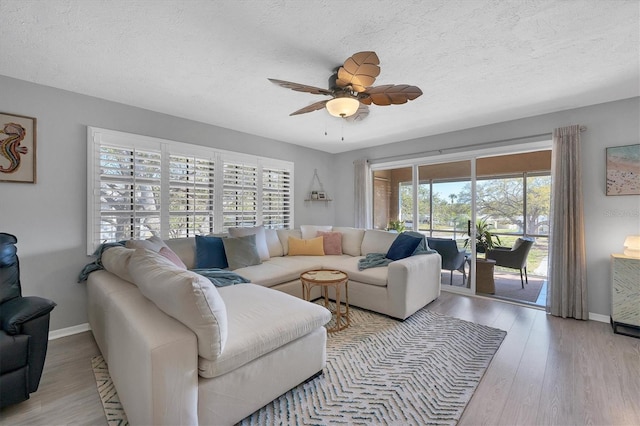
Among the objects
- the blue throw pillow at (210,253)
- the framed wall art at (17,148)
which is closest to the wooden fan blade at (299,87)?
the blue throw pillow at (210,253)

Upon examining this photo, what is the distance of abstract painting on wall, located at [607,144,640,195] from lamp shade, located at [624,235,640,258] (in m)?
0.50

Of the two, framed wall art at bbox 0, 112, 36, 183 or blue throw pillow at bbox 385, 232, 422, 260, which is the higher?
framed wall art at bbox 0, 112, 36, 183

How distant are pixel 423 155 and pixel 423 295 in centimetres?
234

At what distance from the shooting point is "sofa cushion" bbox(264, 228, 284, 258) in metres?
4.14

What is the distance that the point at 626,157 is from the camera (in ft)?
9.63

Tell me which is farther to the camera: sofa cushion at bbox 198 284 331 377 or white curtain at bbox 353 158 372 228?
white curtain at bbox 353 158 372 228

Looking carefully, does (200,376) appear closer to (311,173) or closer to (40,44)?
(40,44)

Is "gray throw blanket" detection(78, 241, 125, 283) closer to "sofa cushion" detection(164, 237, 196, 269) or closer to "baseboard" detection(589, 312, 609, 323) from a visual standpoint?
"sofa cushion" detection(164, 237, 196, 269)

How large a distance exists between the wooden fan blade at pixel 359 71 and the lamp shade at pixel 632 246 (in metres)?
3.23

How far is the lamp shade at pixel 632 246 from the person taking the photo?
109 inches

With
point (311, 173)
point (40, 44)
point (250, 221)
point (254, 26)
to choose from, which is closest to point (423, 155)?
point (311, 173)

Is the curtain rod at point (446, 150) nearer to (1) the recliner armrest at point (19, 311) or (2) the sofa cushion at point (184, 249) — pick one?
(2) the sofa cushion at point (184, 249)

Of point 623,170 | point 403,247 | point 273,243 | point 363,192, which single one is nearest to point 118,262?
point 273,243

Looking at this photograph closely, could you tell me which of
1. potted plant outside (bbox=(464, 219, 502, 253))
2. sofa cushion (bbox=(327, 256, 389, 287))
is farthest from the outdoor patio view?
sofa cushion (bbox=(327, 256, 389, 287))
